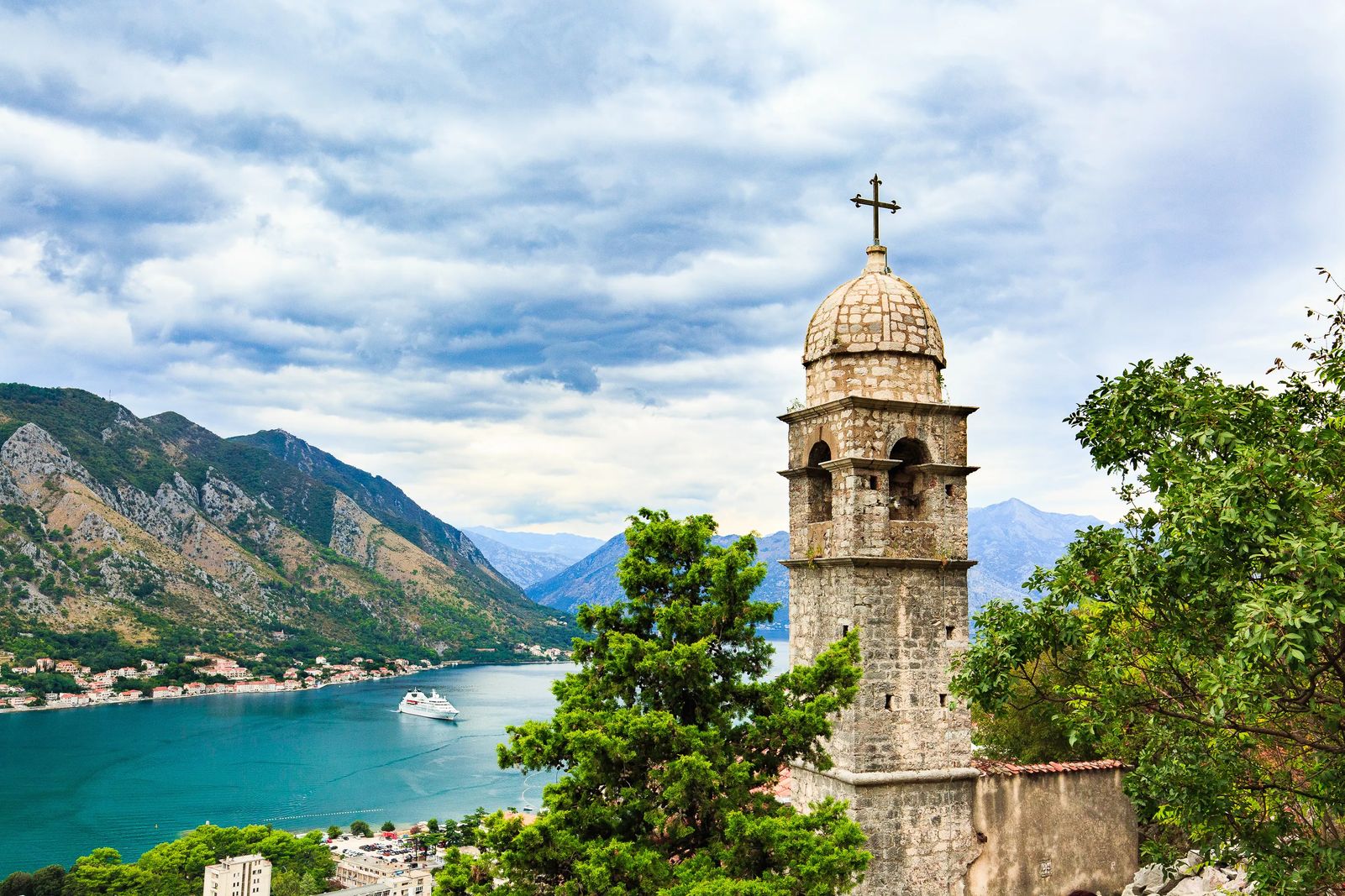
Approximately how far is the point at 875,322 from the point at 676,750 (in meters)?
6.53

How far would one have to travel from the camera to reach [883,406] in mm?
12227

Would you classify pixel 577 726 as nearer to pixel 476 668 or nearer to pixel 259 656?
pixel 259 656

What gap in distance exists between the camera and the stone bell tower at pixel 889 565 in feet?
37.6

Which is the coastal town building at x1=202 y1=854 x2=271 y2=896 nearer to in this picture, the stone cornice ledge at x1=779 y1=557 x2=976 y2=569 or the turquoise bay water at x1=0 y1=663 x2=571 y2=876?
the turquoise bay water at x1=0 y1=663 x2=571 y2=876

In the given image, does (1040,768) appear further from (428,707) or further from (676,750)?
(428,707)

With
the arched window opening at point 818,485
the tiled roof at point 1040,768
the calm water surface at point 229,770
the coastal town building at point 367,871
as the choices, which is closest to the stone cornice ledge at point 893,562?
the arched window opening at point 818,485

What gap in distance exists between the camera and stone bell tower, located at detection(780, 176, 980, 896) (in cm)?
1146

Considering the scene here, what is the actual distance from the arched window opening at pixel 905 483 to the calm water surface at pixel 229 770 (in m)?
51.2

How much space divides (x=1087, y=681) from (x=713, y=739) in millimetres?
3721

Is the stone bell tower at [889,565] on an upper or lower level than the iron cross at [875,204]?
lower

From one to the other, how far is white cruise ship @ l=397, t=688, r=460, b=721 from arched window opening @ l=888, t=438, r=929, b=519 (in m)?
94.1

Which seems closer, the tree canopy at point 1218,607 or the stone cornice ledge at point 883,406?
the tree canopy at point 1218,607

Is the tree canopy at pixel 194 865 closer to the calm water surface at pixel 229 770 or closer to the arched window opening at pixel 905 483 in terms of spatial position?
the calm water surface at pixel 229 770

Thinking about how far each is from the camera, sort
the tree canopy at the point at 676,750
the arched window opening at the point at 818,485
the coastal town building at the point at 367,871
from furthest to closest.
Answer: the coastal town building at the point at 367,871, the arched window opening at the point at 818,485, the tree canopy at the point at 676,750
